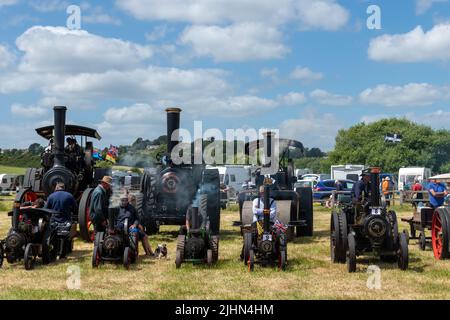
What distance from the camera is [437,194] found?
36.4 ft

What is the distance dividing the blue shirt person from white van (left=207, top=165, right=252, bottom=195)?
1965 cm

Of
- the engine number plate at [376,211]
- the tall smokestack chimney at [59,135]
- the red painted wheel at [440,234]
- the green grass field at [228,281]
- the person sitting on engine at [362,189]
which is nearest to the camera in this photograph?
the green grass field at [228,281]

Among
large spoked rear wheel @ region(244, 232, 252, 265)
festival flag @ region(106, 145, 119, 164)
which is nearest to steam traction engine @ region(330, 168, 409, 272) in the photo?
large spoked rear wheel @ region(244, 232, 252, 265)

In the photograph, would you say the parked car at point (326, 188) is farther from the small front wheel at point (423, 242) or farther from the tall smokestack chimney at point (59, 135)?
the tall smokestack chimney at point (59, 135)

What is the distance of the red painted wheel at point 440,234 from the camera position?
9.33 metres

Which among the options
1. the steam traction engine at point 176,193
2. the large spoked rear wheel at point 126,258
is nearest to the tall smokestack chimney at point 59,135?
the steam traction engine at point 176,193

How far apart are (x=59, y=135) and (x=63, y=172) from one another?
883 mm

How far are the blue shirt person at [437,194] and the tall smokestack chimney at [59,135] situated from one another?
7.81 metres

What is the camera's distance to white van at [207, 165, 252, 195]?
31.0 m

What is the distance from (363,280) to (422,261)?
2.11 metres

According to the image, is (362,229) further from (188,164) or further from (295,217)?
(188,164)

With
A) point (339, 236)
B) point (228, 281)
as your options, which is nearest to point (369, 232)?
point (339, 236)

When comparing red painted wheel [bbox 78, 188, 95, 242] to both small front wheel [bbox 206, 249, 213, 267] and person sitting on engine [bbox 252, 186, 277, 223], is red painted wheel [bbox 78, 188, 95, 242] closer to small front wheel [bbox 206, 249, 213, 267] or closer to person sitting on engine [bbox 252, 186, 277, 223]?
small front wheel [bbox 206, 249, 213, 267]
